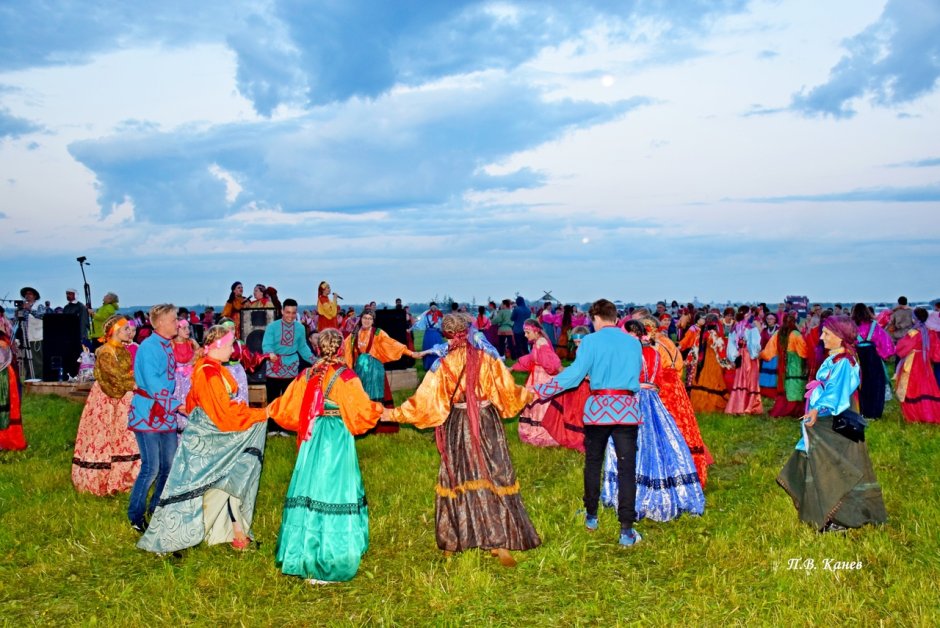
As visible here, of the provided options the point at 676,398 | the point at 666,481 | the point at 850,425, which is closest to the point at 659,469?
the point at 666,481

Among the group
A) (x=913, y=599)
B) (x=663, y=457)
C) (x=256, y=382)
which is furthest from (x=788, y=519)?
(x=256, y=382)

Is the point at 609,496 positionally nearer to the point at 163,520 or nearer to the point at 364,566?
the point at 364,566

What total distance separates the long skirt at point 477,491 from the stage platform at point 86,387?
8.76 m

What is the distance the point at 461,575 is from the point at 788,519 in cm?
324

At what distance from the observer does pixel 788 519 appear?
23.2 feet

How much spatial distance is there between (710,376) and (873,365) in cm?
272

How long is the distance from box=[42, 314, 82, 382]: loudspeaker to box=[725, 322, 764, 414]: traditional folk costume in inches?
602

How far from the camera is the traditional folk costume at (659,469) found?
741cm

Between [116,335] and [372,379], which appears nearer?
[116,335]

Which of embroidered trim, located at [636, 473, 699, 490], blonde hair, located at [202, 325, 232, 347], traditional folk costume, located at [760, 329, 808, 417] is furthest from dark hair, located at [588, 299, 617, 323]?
traditional folk costume, located at [760, 329, 808, 417]

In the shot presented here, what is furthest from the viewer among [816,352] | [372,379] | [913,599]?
[816,352]

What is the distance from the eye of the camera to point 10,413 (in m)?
11.2

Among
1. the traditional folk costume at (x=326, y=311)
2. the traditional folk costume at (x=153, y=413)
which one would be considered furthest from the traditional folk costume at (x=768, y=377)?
the traditional folk costume at (x=153, y=413)

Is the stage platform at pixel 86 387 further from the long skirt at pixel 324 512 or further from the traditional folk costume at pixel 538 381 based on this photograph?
the long skirt at pixel 324 512
